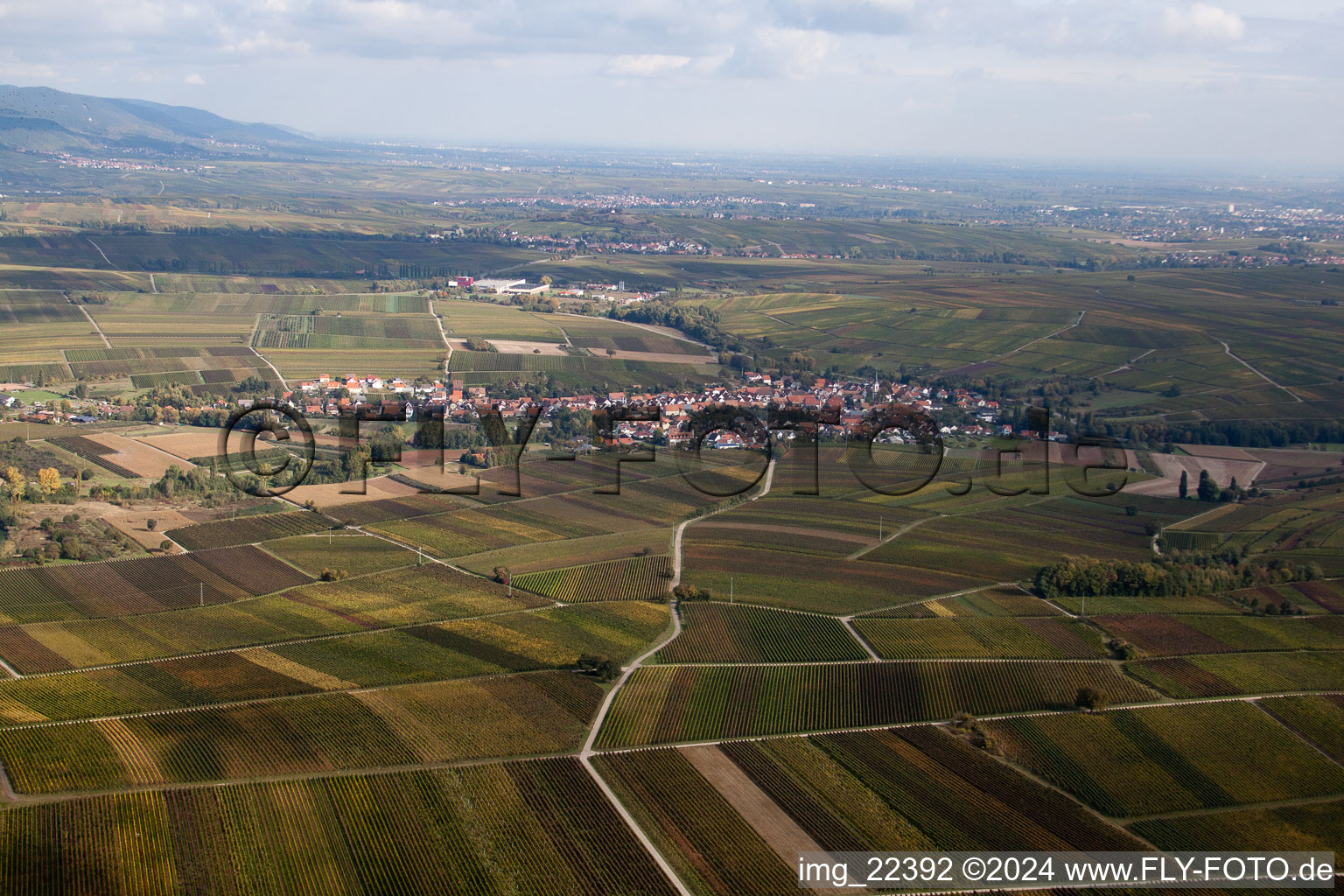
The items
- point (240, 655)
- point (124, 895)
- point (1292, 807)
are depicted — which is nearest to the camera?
point (124, 895)

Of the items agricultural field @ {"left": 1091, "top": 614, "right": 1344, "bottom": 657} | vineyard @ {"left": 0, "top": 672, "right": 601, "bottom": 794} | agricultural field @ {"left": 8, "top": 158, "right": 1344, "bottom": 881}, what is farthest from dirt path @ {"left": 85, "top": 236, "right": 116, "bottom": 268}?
agricultural field @ {"left": 1091, "top": 614, "right": 1344, "bottom": 657}

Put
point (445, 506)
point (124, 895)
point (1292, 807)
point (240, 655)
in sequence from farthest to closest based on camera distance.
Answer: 1. point (445, 506)
2. point (240, 655)
3. point (1292, 807)
4. point (124, 895)

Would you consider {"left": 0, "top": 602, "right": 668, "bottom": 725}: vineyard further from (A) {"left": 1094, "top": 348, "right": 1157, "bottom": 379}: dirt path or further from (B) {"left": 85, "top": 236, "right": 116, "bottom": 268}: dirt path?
(B) {"left": 85, "top": 236, "right": 116, "bottom": 268}: dirt path

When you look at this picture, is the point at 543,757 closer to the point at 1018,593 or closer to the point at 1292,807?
the point at 1292,807

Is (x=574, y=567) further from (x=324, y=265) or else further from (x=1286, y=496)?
(x=324, y=265)

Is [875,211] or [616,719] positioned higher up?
[875,211]

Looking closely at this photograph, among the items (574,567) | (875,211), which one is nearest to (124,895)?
(574,567)

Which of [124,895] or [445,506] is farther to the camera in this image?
[445,506]
